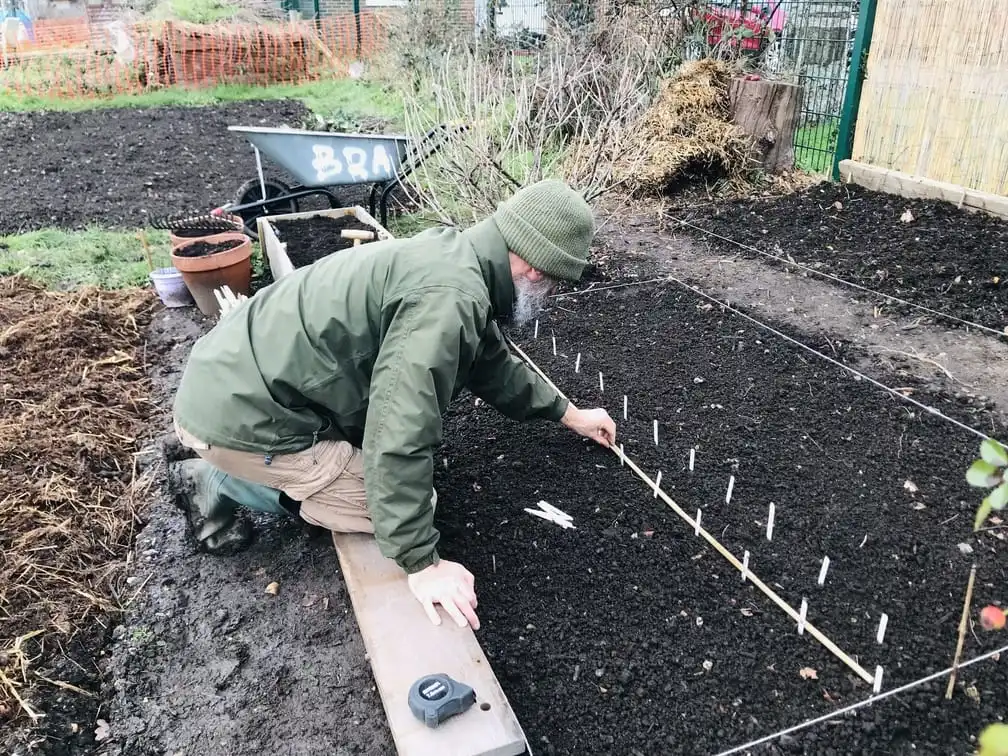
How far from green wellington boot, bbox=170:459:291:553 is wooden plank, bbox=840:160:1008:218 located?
4869mm

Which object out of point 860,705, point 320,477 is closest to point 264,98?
point 320,477

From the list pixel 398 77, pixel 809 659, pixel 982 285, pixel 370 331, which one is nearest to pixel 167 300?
pixel 370 331

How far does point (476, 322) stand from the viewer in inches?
72.3

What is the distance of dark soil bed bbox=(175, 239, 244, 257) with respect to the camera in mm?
4418

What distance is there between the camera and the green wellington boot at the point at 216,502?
7.90ft

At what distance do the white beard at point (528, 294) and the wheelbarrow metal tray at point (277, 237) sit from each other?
2181mm

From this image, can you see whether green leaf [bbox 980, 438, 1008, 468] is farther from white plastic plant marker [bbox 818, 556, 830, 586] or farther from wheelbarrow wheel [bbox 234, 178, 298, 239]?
wheelbarrow wheel [bbox 234, 178, 298, 239]

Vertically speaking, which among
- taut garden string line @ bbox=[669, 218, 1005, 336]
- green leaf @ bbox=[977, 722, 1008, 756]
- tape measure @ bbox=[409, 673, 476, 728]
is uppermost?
green leaf @ bbox=[977, 722, 1008, 756]

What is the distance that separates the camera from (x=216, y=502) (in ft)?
7.97

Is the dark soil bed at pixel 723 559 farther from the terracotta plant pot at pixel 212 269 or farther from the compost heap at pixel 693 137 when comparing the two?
the compost heap at pixel 693 137

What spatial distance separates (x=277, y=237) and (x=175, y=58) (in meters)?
10.1

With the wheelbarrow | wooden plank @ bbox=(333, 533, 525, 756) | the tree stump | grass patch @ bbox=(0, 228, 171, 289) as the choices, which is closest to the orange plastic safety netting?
grass patch @ bbox=(0, 228, 171, 289)

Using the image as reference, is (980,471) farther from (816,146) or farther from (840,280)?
Answer: (816,146)

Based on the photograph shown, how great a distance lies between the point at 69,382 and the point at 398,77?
9567mm
